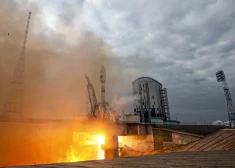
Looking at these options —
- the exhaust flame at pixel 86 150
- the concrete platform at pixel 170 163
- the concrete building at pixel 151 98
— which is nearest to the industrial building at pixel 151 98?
the concrete building at pixel 151 98

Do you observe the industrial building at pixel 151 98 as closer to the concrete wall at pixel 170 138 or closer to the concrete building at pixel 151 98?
the concrete building at pixel 151 98

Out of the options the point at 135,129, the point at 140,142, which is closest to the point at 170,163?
the point at 135,129

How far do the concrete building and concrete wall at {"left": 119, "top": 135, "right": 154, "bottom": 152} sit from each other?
81.5ft

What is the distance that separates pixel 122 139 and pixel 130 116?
10.8 m

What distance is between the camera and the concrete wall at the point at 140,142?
35.0m

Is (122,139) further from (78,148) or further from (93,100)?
(93,100)

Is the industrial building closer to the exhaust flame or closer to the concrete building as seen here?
the concrete building

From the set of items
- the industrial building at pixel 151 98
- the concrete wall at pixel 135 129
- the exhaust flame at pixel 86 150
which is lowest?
the exhaust flame at pixel 86 150

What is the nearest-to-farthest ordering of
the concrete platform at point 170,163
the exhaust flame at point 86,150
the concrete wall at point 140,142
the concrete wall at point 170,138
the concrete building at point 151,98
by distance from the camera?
the concrete platform at point 170,163
the concrete wall at point 170,138
the exhaust flame at point 86,150
the concrete wall at point 140,142
the concrete building at point 151,98

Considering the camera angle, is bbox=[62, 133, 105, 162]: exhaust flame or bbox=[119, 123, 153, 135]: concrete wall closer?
bbox=[62, 133, 105, 162]: exhaust flame

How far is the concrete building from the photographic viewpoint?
211 feet

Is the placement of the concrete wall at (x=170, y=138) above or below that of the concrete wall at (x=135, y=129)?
below

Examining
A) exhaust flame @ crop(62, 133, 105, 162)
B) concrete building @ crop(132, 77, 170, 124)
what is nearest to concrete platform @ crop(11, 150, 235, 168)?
exhaust flame @ crop(62, 133, 105, 162)

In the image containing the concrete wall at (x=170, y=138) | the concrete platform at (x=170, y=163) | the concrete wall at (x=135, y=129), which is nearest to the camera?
the concrete platform at (x=170, y=163)
